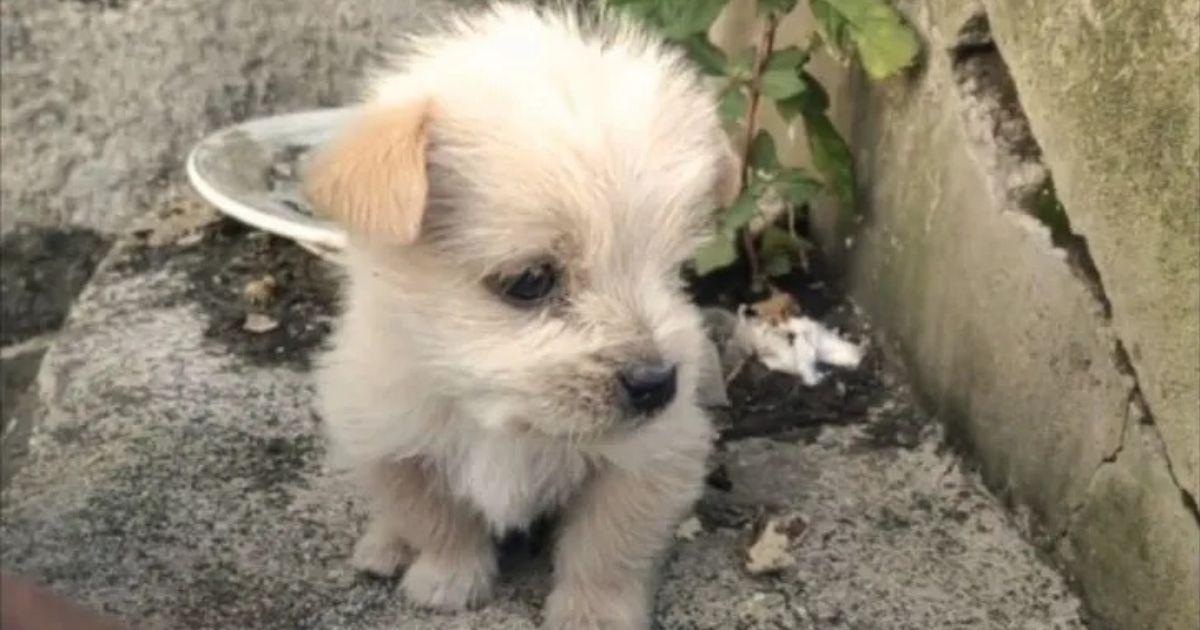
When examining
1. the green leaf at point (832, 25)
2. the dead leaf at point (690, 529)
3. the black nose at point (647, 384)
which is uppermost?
the green leaf at point (832, 25)

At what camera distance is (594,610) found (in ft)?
7.70

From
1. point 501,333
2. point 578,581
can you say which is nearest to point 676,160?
point 501,333

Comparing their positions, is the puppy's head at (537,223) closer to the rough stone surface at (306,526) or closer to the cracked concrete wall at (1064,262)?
the rough stone surface at (306,526)

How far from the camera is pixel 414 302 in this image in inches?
85.0

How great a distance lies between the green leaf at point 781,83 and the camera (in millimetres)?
2986

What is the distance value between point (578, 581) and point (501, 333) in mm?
451

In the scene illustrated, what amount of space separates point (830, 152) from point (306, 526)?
1.16m

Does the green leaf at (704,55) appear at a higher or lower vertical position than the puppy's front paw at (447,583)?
higher

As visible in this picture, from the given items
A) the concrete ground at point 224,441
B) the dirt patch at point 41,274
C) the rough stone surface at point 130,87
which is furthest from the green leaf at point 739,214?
the dirt patch at point 41,274

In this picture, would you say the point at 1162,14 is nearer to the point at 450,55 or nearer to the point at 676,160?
the point at 676,160

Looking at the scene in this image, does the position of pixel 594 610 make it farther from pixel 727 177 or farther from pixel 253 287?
pixel 253 287

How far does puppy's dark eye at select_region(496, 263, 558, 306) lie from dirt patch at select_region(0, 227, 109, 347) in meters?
1.98

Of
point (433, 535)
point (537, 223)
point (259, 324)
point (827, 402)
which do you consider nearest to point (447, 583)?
point (433, 535)

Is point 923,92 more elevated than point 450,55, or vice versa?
point 450,55
